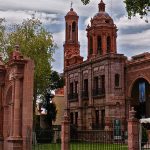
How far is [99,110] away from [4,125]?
27253 millimetres

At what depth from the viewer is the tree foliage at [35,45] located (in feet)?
123

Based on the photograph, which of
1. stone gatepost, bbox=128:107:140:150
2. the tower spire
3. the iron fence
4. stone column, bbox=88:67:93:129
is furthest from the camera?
the tower spire

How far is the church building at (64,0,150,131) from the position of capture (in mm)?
42375

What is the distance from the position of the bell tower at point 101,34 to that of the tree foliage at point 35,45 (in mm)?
12245

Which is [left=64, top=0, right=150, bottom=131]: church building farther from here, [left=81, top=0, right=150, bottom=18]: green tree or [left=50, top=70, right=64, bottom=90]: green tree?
[left=81, top=0, right=150, bottom=18]: green tree

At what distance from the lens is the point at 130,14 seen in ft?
49.6

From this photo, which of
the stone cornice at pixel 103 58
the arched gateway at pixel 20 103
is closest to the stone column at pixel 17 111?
the arched gateway at pixel 20 103

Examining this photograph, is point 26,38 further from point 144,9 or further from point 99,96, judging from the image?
point 144,9

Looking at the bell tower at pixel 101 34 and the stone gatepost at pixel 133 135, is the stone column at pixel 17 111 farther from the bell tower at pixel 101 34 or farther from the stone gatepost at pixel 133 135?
the bell tower at pixel 101 34

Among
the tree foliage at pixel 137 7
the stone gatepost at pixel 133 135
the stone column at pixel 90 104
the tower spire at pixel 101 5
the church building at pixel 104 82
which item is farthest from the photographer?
the tower spire at pixel 101 5

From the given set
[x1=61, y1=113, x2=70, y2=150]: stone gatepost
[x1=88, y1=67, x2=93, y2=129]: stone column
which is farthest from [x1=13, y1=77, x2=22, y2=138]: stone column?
[x1=88, y1=67, x2=93, y2=129]: stone column

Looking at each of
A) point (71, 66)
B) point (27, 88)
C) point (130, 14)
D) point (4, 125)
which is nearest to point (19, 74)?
point (27, 88)

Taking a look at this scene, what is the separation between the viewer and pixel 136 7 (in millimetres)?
14898

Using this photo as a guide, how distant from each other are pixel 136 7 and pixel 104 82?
29.4 meters
